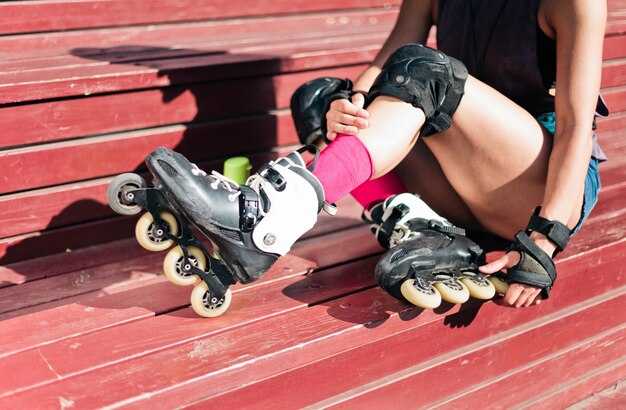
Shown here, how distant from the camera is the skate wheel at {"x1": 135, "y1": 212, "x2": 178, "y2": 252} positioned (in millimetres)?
1766

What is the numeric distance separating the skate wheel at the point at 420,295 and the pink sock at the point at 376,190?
0.38 m

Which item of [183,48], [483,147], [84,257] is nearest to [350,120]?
[483,147]

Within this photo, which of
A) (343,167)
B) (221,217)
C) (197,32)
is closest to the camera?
(221,217)

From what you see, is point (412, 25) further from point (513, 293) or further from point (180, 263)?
point (180, 263)

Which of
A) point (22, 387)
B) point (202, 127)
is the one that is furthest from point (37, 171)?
point (22, 387)

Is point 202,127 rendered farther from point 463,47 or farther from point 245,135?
point 463,47

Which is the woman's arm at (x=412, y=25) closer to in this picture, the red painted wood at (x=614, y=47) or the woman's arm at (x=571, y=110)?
the woman's arm at (x=571, y=110)

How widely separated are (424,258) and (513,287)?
223 mm

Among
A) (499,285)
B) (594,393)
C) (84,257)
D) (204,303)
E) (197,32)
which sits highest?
(197,32)

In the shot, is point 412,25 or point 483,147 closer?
point 483,147

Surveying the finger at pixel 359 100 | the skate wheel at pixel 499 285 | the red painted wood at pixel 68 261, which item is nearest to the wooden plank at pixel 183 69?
the red painted wood at pixel 68 261

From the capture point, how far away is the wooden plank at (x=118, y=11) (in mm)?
2611

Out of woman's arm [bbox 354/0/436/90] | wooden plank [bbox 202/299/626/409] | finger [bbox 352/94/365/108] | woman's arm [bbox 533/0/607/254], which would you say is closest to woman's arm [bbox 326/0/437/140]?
woman's arm [bbox 354/0/436/90]

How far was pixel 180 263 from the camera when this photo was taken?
177cm
